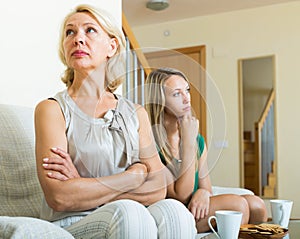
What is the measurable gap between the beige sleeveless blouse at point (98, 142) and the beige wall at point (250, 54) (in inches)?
136

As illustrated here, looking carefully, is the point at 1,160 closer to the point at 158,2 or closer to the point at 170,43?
the point at 158,2

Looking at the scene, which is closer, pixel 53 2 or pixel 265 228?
pixel 265 228

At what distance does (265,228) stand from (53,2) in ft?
4.47

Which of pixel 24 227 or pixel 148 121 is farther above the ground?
pixel 148 121

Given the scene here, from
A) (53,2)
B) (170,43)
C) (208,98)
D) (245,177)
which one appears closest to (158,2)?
(170,43)

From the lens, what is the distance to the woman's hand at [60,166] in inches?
44.5

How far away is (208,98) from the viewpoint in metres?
1.27

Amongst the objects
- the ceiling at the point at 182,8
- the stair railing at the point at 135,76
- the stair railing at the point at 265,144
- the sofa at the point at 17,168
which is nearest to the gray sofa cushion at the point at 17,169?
the sofa at the point at 17,168

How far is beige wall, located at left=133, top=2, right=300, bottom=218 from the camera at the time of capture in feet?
14.5

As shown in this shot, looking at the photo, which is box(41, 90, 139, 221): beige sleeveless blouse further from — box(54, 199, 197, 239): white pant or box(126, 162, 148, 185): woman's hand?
box(54, 199, 197, 239): white pant

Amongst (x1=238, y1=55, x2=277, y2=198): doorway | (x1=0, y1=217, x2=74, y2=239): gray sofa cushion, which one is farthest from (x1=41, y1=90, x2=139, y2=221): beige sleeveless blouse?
(x1=238, y1=55, x2=277, y2=198): doorway

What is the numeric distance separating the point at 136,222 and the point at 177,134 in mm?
433

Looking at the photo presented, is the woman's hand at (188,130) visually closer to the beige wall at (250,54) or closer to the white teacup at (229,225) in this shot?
the white teacup at (229,225)

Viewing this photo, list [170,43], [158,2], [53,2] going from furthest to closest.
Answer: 1. [170,43]
2. [158,2]
3. [53,2]
